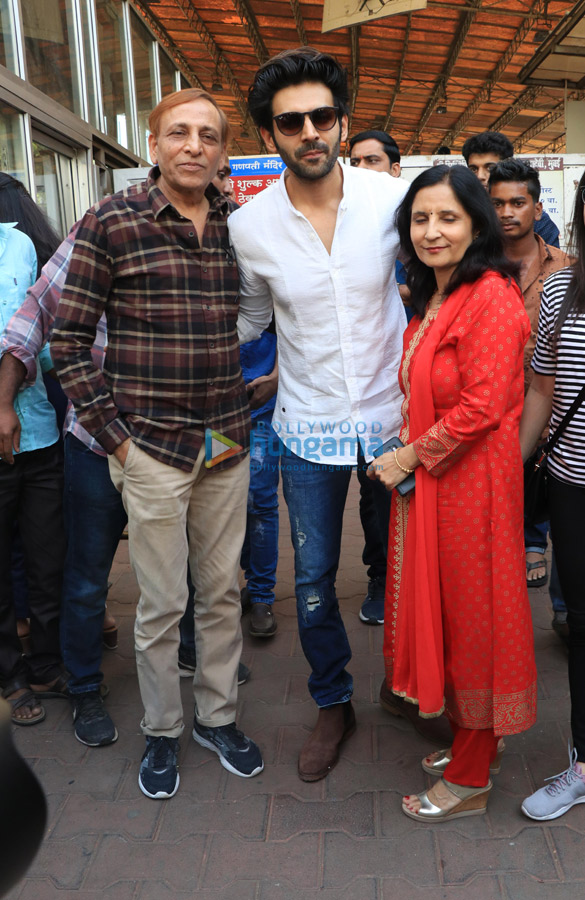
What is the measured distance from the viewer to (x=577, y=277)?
219 centimetres

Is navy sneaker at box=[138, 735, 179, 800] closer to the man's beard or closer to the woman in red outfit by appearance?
the woman in red outfit

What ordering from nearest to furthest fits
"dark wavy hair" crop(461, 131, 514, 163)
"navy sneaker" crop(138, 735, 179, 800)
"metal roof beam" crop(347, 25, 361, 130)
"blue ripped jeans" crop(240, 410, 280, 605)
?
"navy sneaker" crop(138, 735, 179, 800), "blue ripped jeans" crop(240, 410, 280, 605), "dark wavy hair" crop(461, 131, 514, 163), "metal roof beam" crop(347, 25, 361, 130)

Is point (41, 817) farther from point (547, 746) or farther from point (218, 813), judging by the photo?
point (547, 746)

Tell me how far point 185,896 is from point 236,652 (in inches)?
31.1

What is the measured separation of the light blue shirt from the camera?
288 centimetres

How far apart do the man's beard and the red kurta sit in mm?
551

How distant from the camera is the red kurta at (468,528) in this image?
2137 mm

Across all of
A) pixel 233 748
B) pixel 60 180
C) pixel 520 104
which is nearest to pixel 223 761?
pixel 233 748

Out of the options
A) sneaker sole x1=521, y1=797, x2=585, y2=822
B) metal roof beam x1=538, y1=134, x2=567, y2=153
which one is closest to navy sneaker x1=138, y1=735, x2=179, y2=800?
sneaker sole x1=521, y1=797, x2=585, y2=822

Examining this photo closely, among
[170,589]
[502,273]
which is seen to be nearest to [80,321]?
[170,589]

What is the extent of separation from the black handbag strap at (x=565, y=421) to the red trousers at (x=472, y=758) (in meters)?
0.86

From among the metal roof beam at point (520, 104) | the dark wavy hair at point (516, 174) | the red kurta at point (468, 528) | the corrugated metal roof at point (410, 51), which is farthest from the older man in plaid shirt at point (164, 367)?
the metal roof beam at point (520, 104)

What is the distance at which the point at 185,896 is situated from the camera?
2.10 meters

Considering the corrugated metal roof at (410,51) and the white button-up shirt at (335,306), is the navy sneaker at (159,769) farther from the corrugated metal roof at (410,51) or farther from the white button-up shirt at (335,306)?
the corrugated metal roof at (410,51)
